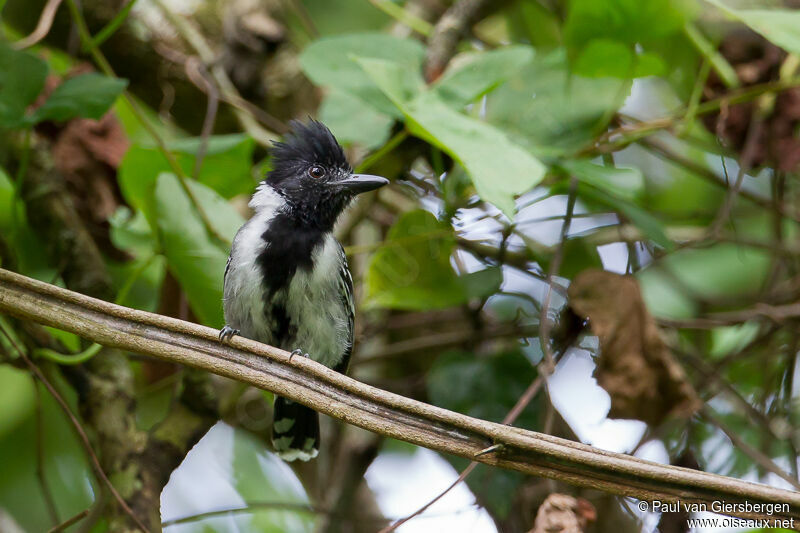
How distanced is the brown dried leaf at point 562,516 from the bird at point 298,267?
37.1 inches

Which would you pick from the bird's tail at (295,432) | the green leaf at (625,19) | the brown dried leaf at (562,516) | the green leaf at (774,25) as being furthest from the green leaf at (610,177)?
the bird's tail at (295,432)

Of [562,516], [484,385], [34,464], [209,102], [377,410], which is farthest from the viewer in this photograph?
[34,464]

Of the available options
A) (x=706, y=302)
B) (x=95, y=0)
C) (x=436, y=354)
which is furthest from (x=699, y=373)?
(x=95, y=0)

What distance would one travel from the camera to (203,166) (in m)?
2.89

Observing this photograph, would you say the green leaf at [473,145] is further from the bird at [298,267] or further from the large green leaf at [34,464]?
the large green leaf at [34,464]

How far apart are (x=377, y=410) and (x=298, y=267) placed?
113cm

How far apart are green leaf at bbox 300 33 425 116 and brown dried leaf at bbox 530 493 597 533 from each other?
1.25 meters

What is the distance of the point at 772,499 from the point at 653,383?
1010mm

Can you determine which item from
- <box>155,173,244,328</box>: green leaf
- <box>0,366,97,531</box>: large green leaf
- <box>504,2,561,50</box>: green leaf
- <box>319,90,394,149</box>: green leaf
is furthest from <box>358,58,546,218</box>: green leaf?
<box>0,366,97,531</box>: large green leaf

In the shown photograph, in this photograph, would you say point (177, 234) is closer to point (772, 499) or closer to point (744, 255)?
point (772, 499)

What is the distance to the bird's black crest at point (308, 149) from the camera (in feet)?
9.89

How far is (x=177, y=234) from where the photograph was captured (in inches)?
99.3

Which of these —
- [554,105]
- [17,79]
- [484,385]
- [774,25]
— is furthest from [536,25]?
[17,79]

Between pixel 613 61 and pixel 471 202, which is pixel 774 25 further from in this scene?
pixel 471 202
